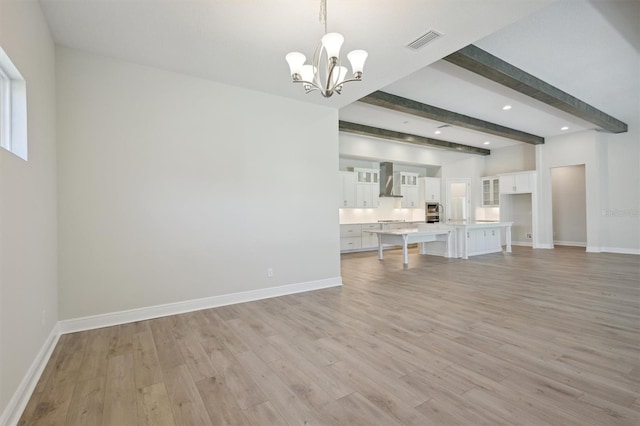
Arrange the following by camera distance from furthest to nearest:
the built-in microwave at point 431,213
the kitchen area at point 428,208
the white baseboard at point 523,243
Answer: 1. the built-in microwave at point 431,213
2. the white baseboard at point 523,243
3. the kitchen area at point 428,208

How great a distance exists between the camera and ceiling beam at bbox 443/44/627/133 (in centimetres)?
380

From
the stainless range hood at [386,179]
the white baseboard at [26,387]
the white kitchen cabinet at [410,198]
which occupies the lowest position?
the white baseboard at [26,387]

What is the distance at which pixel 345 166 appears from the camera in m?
9.38

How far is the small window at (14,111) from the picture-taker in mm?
2020

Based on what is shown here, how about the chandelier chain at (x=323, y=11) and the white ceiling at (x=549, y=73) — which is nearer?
the chandelier chain at (x=323, y=11)

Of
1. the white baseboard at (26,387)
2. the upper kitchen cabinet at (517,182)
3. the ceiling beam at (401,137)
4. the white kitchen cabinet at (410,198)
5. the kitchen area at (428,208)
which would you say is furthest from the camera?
the white kitchen cabinet at (410,198)

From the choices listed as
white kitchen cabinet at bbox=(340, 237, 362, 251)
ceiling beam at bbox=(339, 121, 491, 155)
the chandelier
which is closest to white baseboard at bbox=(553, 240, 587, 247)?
ceiling beam at bbox=(339, 121, 491, 155)

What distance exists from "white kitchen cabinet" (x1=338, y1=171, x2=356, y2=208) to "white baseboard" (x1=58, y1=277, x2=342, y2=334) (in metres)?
4.42

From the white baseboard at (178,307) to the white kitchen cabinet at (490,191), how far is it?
8.01 meters

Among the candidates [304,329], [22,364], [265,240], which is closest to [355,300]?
[304,329]

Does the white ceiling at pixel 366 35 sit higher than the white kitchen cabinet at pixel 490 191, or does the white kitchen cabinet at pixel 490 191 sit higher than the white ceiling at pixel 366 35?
the white ceiling at pixel 366 35

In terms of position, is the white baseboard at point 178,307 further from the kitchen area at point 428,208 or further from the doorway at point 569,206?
the doorway at point 569,206

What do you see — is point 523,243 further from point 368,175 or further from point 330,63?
point 330,63

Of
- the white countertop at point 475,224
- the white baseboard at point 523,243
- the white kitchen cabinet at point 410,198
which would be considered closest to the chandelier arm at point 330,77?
the white countertop at point 475,224
